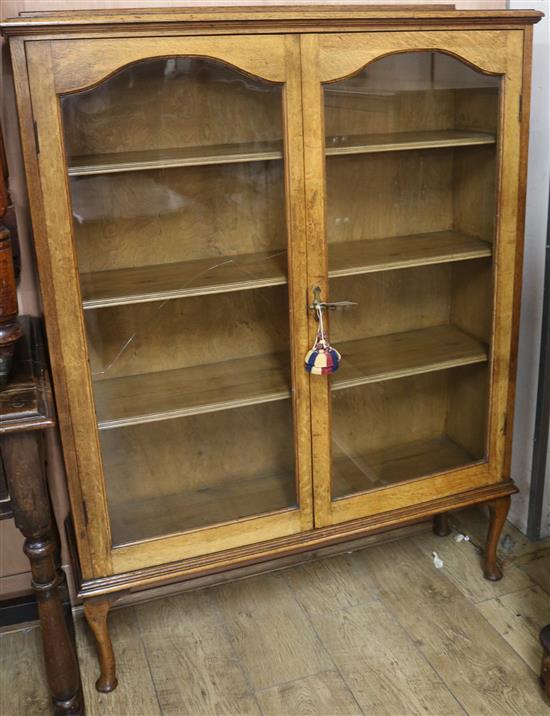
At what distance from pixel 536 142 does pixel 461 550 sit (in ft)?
3.42

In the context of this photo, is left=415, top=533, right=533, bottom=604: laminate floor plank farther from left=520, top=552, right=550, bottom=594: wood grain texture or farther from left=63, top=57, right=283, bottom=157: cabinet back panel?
left=63, top=57, right=283, bottom=157: cabinet back panel

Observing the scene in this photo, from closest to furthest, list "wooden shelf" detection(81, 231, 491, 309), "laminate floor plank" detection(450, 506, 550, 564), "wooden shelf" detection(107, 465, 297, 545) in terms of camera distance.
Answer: "wooden shelf" detection(81, 231, 491, 309) < "wooden shelf" detection(107, 465, 297, 545) < "laminate floor plank" detection(450, 506, 550, 564)

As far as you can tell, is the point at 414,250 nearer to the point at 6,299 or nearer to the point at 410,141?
the point at 410,141

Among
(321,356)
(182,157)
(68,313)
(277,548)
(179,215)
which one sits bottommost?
(277,548)

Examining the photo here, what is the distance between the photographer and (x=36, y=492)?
1410mm

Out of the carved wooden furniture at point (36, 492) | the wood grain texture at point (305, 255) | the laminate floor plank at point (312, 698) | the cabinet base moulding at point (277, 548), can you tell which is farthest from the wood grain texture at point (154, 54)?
the laminate floor plank at point (312, 698)

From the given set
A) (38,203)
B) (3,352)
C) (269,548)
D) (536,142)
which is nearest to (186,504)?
(269,548)

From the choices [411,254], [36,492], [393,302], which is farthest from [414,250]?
[36,492]

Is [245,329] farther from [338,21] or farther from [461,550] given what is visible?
[461,550]

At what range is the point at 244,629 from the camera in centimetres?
184

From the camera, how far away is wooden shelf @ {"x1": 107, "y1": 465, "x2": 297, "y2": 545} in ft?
5.36

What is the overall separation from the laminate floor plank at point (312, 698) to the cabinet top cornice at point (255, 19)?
50.7 inches

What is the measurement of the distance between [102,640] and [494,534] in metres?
0.94

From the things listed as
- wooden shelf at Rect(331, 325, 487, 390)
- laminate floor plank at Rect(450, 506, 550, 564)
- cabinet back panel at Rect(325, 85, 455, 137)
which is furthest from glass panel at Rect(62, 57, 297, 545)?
laminate floor plank at Rect(450, 506, 550, 564)
